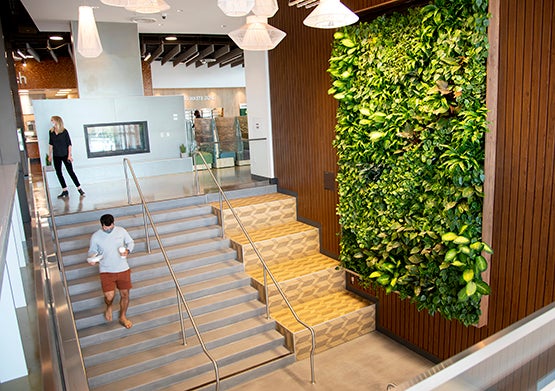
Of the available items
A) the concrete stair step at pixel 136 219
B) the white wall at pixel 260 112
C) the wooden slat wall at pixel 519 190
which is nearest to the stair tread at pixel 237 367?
the wooden slat wall at pixel 519 190

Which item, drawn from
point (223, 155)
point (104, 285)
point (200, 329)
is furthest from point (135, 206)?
point (223, 155)

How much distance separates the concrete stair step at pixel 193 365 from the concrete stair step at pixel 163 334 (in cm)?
33

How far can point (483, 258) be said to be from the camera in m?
4.58

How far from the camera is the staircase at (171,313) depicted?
17.0 ft

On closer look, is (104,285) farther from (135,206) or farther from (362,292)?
(362,292)

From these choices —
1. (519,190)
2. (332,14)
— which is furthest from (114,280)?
(519,190)

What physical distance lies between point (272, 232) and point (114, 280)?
9.58 feet

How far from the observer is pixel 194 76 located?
65.2 ft

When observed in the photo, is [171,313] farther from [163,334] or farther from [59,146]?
[59,146]

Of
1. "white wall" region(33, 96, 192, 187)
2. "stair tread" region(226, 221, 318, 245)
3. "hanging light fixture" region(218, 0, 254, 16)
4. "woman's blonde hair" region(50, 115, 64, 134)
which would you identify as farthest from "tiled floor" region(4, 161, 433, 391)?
"white wall" region(33, 96, 192, 187)

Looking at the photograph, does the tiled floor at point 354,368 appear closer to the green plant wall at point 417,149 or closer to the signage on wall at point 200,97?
the green plant wall at point 417,149

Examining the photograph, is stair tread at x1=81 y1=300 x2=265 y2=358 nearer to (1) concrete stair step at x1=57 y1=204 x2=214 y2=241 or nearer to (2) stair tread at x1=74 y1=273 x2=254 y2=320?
(2) stair tread at x1=74 y1=273 x2=254 y2=320

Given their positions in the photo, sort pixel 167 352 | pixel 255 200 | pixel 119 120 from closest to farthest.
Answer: pixel 167 352
pixel 255 200
pixel 119 120

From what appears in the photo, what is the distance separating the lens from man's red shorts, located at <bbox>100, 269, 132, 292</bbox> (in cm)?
543
